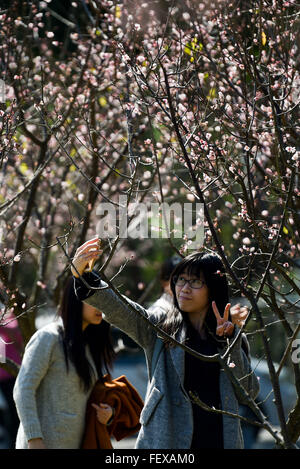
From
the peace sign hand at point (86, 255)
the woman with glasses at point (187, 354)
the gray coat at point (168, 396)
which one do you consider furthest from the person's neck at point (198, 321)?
the peace sign hand at point (86, 255)

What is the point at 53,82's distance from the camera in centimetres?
641

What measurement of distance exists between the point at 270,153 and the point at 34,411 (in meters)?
2.26

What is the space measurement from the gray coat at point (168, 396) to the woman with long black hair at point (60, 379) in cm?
27

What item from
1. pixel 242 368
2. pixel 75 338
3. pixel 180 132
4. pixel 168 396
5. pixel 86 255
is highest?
pixel 180 132

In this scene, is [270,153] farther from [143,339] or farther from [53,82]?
[53,82]

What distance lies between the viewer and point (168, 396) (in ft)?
11.4

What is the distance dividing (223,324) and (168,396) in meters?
0.43

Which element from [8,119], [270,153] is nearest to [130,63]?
[8,119]

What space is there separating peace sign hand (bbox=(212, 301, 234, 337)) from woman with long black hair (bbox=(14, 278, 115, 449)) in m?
0.66

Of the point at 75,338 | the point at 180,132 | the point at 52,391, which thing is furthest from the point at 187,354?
the point at 180,132

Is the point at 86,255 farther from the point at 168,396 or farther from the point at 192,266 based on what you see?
the point at 168,396
